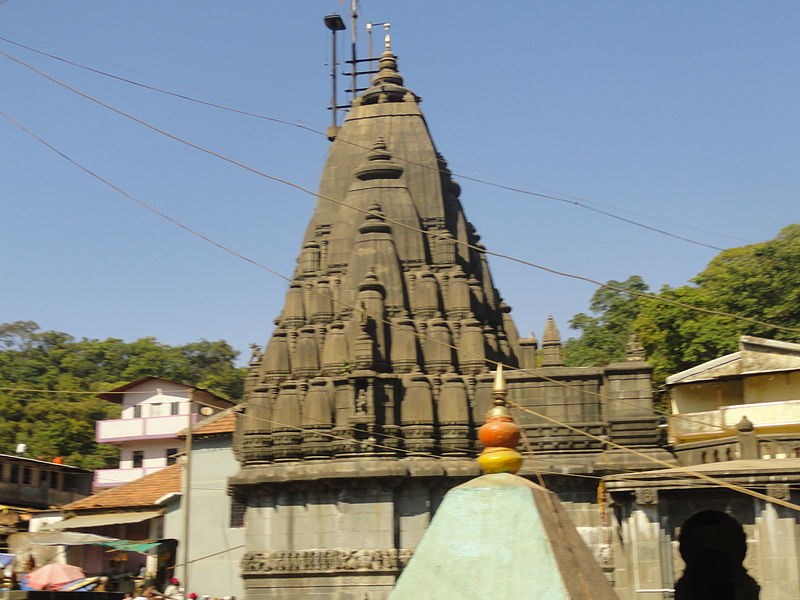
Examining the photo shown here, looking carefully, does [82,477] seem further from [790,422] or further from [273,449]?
[790,422]

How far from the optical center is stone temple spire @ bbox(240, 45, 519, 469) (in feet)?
86.6

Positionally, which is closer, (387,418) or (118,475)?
(387,418)

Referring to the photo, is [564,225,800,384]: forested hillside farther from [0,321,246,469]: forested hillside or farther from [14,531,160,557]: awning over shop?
[0,321,246,469]: forested hillside

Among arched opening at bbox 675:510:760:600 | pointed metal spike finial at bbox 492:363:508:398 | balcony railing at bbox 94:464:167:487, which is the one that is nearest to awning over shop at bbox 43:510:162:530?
balcony railing at bbox 94:464:167:487

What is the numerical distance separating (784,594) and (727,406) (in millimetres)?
11668

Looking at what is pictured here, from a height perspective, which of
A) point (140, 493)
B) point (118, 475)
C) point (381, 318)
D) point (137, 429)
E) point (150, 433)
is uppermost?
point (381, 318)

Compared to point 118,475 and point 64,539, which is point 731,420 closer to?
point 64,539

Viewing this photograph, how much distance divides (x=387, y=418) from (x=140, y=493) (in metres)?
14.6

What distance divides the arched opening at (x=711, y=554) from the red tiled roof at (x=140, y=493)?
21.3 metres

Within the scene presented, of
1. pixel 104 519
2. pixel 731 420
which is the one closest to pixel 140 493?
pixel 104 519

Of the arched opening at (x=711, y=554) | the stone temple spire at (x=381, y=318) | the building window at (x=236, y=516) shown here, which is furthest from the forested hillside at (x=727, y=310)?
the arched opening at (x=711, y=554)

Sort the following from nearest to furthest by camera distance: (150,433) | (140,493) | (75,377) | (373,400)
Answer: (373,400)
(140,493)
(150,433)
(75,377)

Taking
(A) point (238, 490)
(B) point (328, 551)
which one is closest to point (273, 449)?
(A) point (238, 490)

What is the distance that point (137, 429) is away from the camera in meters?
45.7
